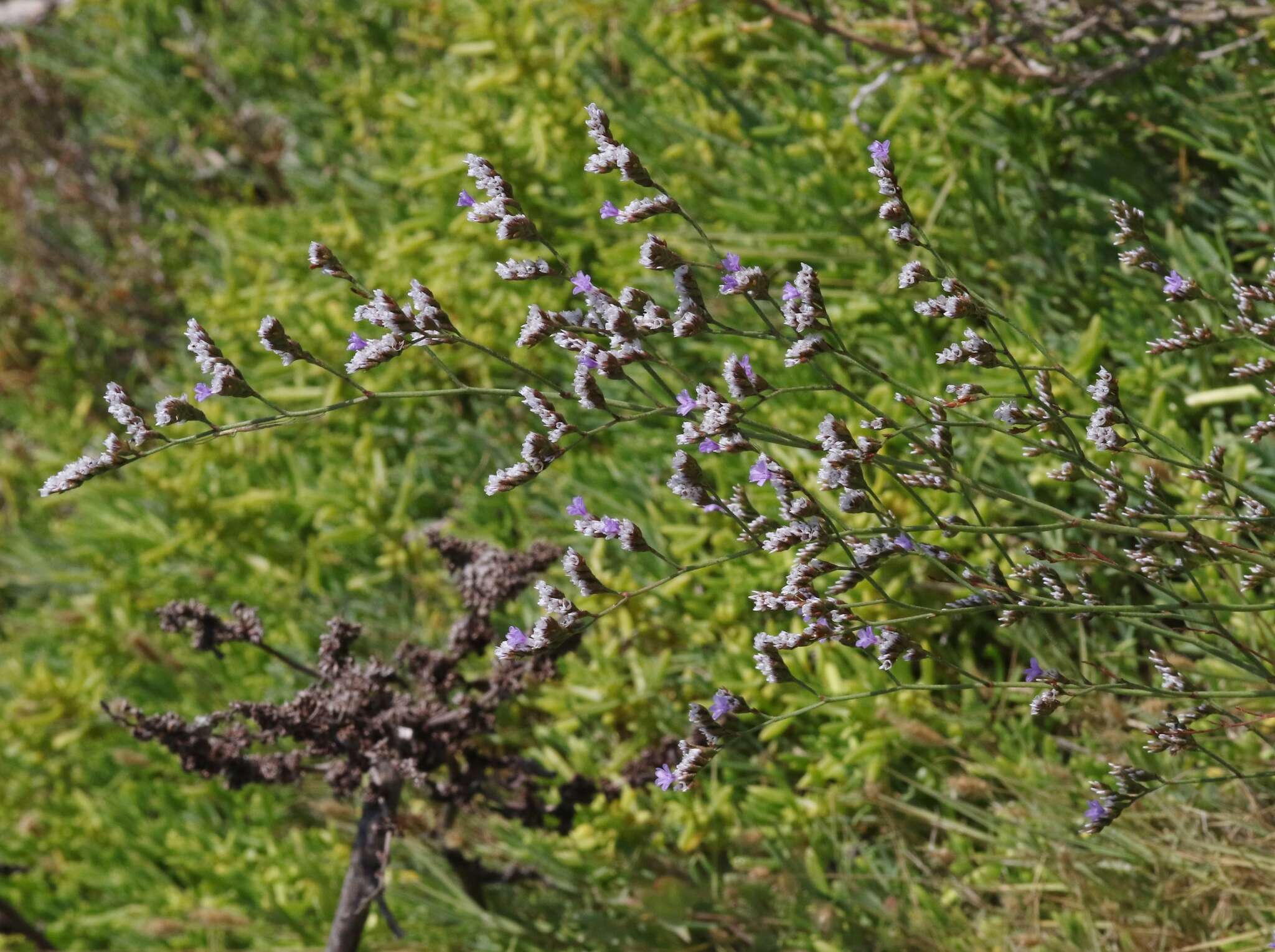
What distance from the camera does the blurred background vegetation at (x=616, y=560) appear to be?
2562 mm

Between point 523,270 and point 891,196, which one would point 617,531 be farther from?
point 891,196

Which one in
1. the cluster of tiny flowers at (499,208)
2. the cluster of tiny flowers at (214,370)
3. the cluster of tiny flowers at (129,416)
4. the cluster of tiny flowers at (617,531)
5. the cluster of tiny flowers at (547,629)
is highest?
the cluster of tiny flowers at (499,208)

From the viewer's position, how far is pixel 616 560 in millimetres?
3529

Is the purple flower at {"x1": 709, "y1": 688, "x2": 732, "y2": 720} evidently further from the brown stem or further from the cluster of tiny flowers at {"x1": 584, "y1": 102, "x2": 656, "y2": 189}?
the brown stem

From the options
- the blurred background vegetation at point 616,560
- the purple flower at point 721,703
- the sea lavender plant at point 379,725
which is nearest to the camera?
the purple flower at point 721,703

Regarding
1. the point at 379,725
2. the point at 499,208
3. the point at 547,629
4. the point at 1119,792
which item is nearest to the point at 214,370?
the point at 499,208

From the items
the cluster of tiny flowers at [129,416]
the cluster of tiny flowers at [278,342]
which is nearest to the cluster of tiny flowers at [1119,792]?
the cluster of tiny flowers at [278,342]

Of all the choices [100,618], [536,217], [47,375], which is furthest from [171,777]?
[47,375]

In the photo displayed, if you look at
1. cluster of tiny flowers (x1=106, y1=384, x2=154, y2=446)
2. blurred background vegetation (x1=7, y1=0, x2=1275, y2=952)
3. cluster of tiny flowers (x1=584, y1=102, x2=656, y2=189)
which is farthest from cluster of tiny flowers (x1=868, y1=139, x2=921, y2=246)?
blurred background vegetation (x1=7, y1=0, x2=1275, y2=952)

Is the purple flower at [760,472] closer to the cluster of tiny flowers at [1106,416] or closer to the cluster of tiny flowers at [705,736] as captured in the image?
the cluster of tiny flowers at [705,736]

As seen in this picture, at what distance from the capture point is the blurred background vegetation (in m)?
Answer: 2.56

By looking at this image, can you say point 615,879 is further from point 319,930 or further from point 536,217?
point 536,217

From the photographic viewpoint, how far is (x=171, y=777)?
13.1ft

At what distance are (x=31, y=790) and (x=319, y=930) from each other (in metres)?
1.67
